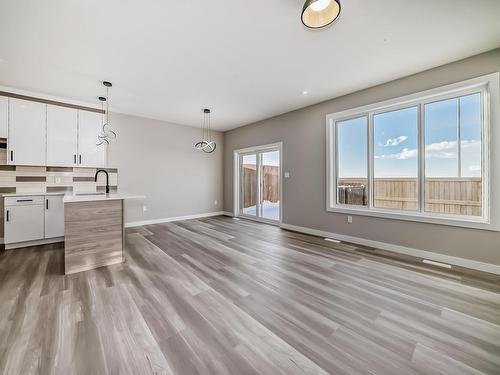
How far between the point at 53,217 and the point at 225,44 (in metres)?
4.40

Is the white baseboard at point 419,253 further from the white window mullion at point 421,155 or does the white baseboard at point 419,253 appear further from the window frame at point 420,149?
the white window mullion at point 421,155

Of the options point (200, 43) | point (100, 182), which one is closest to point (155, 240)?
point (100, 182)

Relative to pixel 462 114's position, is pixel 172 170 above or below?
below

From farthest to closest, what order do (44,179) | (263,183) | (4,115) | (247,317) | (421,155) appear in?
(263,183)
(44,179)
(4,115)
(421,155)
(247,317)

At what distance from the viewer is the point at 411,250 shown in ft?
10.8

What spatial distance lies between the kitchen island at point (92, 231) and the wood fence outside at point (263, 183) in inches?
143

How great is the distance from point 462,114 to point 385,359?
3488 mm

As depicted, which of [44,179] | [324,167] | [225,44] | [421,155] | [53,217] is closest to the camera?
[225,44]

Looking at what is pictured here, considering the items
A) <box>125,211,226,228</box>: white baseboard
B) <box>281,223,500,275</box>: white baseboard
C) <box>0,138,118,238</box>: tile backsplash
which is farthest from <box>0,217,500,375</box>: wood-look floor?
<box>125,211,226,228</box>: white baseboard

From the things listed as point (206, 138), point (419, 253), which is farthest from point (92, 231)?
point (419, 253)

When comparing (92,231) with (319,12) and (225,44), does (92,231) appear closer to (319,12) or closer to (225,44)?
(225,44)

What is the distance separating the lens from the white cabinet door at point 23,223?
355 centimetres

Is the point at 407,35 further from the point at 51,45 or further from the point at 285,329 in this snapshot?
the point at 51,45

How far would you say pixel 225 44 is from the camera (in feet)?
8.32
